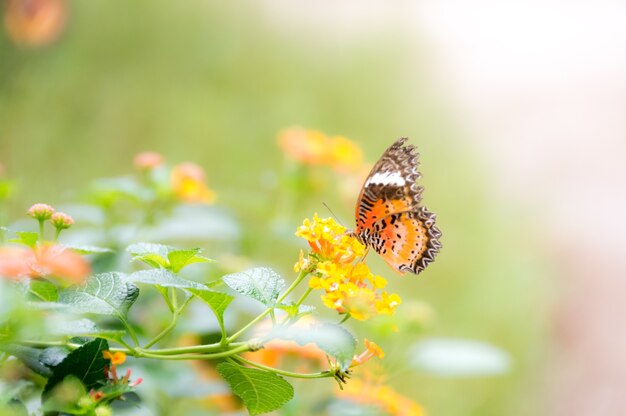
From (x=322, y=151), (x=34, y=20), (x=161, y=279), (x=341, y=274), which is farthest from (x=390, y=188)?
(x=34, y=20)

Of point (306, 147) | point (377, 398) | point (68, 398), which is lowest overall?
point (68, 398)

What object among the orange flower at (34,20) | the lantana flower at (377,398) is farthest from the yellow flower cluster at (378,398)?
the orange flower at (34,20)

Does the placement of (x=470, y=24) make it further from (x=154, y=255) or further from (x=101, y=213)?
(x=154, y=255)

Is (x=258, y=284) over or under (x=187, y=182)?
under

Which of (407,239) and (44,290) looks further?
(407,239)

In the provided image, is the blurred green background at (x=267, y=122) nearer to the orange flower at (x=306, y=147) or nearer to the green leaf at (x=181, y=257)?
the orange flower at (x=306, y=147)

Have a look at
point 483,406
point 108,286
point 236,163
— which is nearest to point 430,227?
point 108,286

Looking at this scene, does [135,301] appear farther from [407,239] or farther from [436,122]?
[436,122]

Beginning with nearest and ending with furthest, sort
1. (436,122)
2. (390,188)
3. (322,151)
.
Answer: (390,188)
(322,151)
(436,122)
